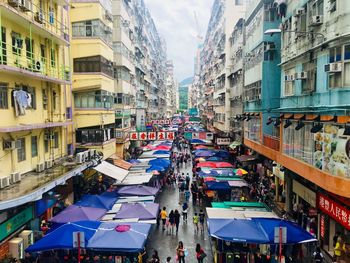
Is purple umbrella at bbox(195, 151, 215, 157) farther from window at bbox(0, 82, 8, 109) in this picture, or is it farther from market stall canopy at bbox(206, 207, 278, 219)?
window at bbox(0, 82, 8, 109)

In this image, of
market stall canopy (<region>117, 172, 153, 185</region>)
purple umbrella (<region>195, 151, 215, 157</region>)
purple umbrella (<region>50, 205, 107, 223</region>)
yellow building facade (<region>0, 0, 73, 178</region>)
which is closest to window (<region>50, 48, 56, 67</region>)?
yellow building facade (<region>0, 0, 73, 178</region>)

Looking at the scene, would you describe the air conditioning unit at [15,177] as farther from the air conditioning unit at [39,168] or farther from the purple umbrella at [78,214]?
the air conditioning unit at [39,168]

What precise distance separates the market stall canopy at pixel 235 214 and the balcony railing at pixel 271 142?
6.75m

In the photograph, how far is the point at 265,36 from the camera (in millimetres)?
27828

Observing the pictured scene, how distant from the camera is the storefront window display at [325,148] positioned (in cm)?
1448

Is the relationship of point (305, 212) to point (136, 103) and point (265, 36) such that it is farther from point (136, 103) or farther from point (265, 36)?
point (136, 103)

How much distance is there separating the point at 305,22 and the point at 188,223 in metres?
12.9

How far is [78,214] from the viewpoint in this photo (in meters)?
18.0

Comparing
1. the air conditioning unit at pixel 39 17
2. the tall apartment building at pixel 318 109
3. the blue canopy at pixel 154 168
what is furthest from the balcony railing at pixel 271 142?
the air conditioning unit at pixel 39 17

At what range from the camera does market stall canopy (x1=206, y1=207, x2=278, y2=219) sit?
17312mm

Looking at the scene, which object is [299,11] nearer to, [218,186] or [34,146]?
[218,186]

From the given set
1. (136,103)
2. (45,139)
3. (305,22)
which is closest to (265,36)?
(305,22)

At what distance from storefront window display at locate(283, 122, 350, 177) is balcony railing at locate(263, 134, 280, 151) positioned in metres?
3.67

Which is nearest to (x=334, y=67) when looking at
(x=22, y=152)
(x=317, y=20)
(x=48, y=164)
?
(x=317, y=20)
